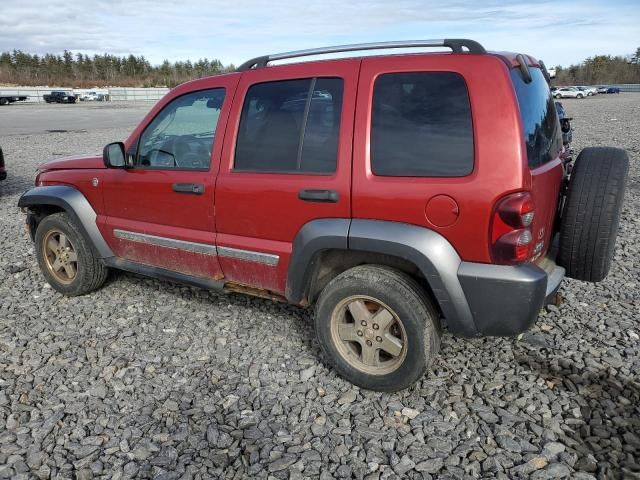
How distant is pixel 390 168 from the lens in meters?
2.90

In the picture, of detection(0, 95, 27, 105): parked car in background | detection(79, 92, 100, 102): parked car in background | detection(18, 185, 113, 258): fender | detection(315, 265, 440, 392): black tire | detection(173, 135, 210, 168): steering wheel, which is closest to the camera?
detection(315, 265, 440, 392): black tire

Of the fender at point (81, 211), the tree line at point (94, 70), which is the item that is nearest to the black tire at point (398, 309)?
the fender at point (81, 211)

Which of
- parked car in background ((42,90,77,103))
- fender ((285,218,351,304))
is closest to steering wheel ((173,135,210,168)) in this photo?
fender ((285,218,351,304))

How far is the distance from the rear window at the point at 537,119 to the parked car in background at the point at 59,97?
47566 millimetres

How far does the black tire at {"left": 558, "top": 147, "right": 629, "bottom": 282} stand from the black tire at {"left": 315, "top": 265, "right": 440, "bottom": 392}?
93 centimetres

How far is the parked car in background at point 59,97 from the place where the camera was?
43594 millimetres

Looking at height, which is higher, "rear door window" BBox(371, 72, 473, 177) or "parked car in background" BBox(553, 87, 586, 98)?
"parked car in background" BBox(553, 87, 586, 98)

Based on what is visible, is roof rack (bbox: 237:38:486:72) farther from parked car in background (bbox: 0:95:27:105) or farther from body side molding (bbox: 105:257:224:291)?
parked car in background (bbox: 0:95:27:105)

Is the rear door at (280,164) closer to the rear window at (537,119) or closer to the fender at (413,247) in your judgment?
the fender at (413,247)

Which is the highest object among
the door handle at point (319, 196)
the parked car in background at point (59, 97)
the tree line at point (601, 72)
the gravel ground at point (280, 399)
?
the tree line at point (601, 72)

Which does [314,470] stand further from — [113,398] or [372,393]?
[113,398]

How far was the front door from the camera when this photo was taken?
11.9 feet

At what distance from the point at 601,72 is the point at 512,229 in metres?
97.7

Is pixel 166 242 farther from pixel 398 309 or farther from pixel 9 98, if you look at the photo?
pixel 9 98
